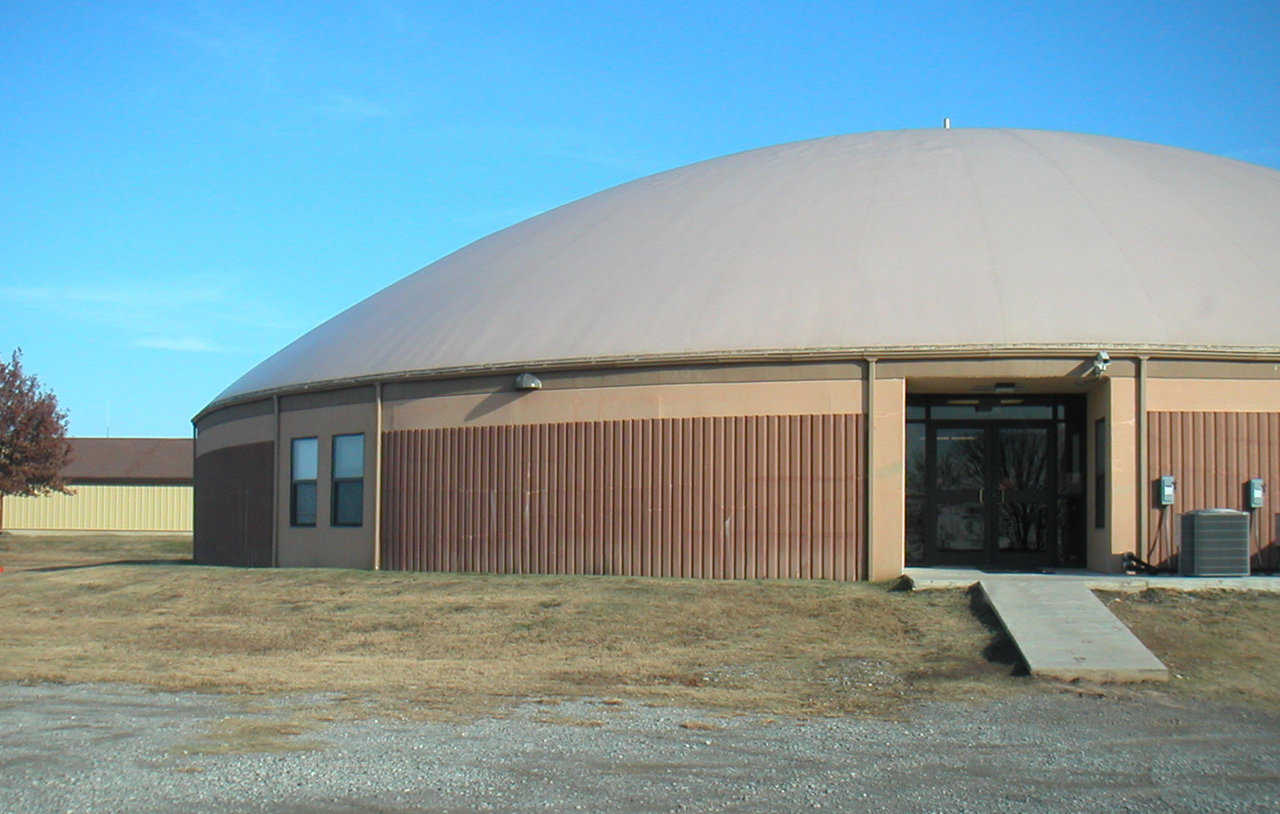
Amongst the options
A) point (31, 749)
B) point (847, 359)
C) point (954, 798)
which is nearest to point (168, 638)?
point (31, 749)

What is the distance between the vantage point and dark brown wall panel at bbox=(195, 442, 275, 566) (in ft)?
78.5

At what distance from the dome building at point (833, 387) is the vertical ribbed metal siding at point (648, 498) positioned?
0.10ft

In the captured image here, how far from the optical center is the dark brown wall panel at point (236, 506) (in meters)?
23.9

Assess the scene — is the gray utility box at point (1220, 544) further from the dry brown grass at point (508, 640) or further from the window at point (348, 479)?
the window at point (348, 479)

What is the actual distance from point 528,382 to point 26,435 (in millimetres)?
31175

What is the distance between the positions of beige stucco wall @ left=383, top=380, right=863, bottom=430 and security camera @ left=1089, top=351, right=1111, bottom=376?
2828mm

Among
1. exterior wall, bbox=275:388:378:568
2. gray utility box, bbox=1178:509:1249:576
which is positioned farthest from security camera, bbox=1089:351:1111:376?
exterior wall, bbox=275:388:378:568

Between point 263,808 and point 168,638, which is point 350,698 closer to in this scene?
point 263,808

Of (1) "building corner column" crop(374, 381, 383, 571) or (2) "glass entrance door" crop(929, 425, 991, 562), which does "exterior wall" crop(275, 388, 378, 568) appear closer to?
(1) "building corner column" crop(374, 381, 383, 571)

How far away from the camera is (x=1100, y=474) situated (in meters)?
18.5

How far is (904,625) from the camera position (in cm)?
1495

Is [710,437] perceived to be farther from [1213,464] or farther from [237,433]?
[237,433]

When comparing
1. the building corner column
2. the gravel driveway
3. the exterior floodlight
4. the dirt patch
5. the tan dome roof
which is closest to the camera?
the gravel driveway

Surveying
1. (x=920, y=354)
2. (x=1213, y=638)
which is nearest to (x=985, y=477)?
(x=920, y=354)
